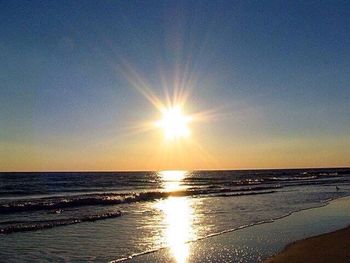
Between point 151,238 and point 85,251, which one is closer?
point 85,251

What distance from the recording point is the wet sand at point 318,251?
11.4 metres

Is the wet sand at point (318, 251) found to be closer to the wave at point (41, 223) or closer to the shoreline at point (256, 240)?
the shoreline at point (256, 240)

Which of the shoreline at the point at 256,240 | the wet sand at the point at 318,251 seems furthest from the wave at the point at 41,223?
the wet sand at the point at 318,251

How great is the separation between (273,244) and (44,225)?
423 inches

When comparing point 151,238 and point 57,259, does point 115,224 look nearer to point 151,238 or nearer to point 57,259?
point 151,238

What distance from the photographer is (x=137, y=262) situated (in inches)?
467

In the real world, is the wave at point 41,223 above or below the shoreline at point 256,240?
above

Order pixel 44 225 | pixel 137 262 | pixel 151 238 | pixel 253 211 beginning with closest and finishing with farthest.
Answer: pixel 137 262, pixel 151 238, pixel 44 225, pixel 253 211

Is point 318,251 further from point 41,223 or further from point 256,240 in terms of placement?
point 41,223

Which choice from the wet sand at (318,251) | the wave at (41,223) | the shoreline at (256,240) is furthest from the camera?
the wave at (41,223)

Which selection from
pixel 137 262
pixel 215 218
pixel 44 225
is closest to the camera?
pixel 137 262

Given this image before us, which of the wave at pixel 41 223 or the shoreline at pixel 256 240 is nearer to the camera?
the shoreline at pixel 256 240

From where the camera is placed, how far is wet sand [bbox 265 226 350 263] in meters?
11.4

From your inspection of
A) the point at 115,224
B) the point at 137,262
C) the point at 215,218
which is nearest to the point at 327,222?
the point at 215,218
